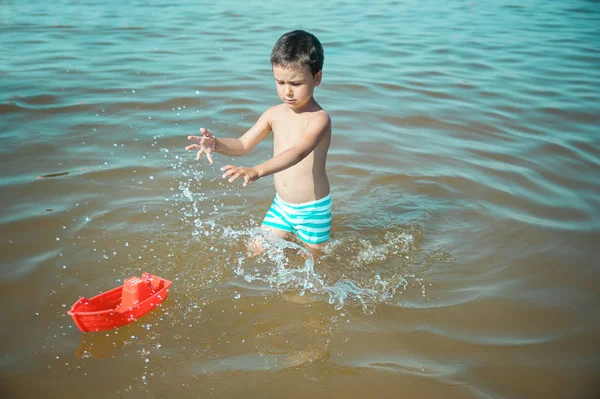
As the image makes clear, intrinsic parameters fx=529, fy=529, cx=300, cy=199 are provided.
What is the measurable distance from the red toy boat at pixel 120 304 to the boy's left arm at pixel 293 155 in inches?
30.6

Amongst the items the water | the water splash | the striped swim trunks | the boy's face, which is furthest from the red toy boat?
the boy's face

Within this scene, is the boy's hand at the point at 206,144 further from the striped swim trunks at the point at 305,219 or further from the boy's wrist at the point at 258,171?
the striped swim trunks at the point at 305,219

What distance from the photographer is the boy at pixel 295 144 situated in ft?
10.3

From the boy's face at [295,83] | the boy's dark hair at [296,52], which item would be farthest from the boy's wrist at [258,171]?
the boy's dark hair at [296,52]

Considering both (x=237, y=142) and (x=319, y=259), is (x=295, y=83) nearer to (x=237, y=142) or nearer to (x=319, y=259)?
(x=237, y=142)

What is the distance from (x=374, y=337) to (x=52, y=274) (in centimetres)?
205

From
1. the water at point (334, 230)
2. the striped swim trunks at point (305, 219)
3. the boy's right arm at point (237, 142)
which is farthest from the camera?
the striped swim trunks at point (305, 219)

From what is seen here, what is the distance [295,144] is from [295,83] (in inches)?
14.8

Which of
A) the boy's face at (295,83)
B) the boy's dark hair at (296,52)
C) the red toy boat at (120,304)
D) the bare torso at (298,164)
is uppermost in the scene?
the boy's dark hair at (296,52)

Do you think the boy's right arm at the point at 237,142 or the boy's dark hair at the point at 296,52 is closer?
the boy's dark hair at the point at 296,52

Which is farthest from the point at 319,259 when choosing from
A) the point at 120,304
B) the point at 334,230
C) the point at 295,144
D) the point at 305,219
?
the point at 120,304

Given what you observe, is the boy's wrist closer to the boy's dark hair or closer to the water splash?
the boy's dark hair

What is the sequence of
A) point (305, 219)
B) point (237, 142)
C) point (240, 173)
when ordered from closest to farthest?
point (240, 173), point (237, 142), point (305, 219)

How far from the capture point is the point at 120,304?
10.0 ft
